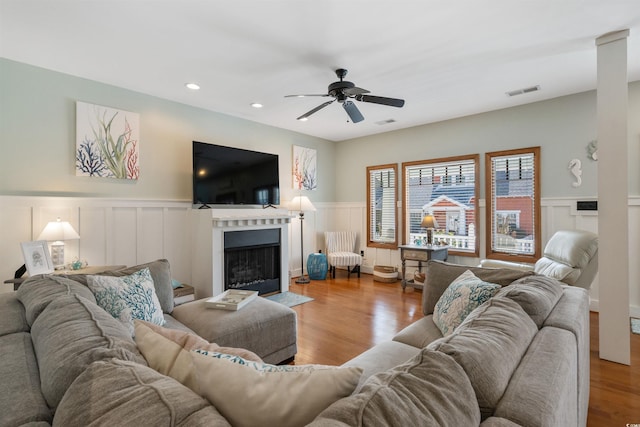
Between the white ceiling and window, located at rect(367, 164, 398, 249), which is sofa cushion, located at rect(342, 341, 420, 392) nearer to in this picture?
the white ceiling

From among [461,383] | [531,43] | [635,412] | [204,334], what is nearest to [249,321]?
[204,334]

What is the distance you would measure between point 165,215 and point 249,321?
2.42 m

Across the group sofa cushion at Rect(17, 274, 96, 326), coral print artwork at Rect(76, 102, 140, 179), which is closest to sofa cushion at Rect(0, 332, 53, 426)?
sofa cushion at Rect(17, 274, 96, 326)

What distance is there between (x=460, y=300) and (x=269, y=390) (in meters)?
1.49

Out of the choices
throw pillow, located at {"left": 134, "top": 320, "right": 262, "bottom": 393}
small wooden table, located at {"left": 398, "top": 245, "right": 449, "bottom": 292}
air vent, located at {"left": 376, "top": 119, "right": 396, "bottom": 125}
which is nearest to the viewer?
throw pillow, located at {"left": 134, "top": 320, "right": 262, "bottom": 393}

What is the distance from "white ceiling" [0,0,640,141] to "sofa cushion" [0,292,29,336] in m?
2.00

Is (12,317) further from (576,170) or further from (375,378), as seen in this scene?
(576,170)

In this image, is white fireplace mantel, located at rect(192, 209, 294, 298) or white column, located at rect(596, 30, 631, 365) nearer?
white column, located at rect(596, 30, 631, 365)

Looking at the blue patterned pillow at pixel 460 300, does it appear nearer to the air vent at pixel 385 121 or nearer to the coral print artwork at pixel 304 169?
the air vent at pixel 385 121

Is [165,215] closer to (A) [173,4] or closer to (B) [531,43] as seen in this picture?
(A) [173,4]

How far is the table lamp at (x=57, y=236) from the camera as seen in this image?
9.38 ft

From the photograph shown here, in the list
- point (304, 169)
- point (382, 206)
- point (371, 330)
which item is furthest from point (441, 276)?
point (304, 169)

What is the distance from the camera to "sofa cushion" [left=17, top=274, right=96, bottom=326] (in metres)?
1.39

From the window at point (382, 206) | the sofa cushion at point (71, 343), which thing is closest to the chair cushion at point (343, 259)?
the window at point (382, 206)
